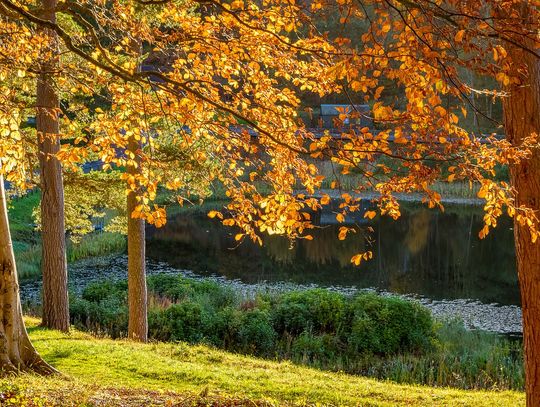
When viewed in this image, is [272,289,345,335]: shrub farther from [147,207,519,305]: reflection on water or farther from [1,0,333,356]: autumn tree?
[1,0,333,356]: autumn tree

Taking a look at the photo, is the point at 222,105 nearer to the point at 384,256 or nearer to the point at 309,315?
the point at 309,315

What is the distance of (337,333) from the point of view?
1530cm

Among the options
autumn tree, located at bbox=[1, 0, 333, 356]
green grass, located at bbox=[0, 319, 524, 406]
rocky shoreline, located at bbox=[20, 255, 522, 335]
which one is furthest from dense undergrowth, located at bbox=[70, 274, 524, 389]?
autumn tree, located at bbox=[1, 0, 333, 356]

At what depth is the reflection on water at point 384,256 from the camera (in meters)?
22.3

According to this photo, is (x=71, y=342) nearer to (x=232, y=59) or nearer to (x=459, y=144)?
(x=232, y=59)

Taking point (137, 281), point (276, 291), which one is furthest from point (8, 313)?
point (276, 291)

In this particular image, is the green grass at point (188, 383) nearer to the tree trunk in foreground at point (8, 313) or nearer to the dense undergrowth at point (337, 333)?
the tree trunk in foreground at point (8, 313)

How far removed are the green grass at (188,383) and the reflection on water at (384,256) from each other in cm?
1092

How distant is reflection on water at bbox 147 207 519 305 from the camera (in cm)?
2231

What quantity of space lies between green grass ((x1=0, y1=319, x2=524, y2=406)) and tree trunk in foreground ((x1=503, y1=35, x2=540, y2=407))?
2.12m

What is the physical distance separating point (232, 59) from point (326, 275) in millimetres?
16282

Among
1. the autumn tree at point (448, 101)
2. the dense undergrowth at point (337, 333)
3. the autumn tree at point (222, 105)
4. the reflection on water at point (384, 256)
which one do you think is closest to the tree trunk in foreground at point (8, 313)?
the autumn tree at point (222, 105)

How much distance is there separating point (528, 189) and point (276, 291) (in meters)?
13.6

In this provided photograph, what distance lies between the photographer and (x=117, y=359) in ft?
31.5
